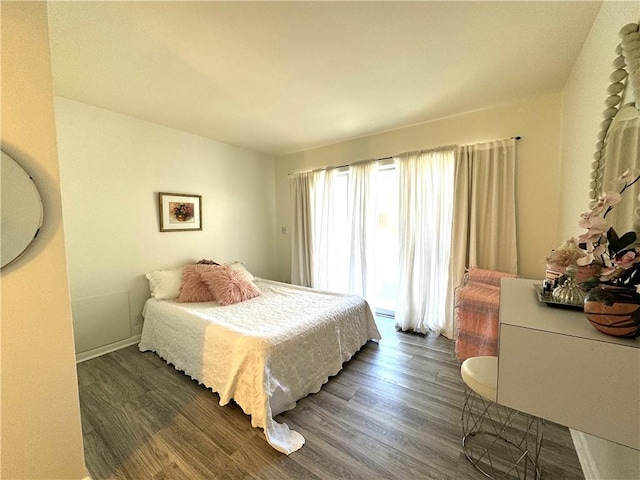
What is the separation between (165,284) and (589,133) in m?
3.82

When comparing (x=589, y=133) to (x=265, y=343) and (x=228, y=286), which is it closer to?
(x=265, y=343)

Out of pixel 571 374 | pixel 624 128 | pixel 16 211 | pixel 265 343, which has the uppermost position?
pixel 624 128

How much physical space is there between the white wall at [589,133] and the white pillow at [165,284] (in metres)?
3.35

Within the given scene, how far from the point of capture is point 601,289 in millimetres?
752

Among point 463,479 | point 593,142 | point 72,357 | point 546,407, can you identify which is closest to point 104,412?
point 72,357

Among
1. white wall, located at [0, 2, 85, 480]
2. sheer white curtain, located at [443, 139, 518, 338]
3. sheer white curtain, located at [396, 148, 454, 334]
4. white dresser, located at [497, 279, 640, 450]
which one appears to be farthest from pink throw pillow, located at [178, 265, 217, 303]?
sheer white curtain, located at [443, 139, 518, 338]

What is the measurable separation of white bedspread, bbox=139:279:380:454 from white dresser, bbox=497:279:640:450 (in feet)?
4.31

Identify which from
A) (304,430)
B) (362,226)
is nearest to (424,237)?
(362,226)

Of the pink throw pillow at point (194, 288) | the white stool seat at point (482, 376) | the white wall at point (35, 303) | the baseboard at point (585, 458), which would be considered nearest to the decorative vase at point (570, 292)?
the white stool seat at point (482, 376)

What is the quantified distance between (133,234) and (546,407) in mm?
3512

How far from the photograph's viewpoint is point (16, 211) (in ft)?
3.35

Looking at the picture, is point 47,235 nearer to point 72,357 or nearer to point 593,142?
point 72,357

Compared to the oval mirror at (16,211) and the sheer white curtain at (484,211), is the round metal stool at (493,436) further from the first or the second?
the oval mirror at (16,211)

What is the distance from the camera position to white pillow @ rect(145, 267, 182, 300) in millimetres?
2719
